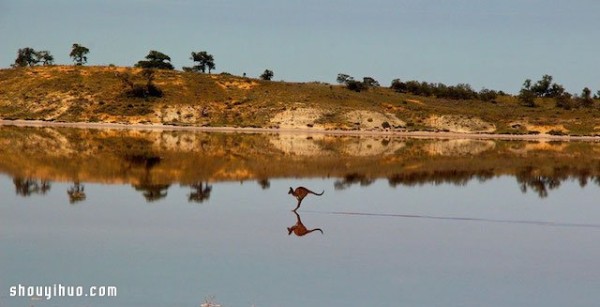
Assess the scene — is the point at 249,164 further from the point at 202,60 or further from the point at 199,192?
the point at 202,60

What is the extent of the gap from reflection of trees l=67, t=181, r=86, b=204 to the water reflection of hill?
0.19 metres

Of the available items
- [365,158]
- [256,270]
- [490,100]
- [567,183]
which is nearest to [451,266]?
[256,270]

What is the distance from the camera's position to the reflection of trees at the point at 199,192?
3084 centimetres

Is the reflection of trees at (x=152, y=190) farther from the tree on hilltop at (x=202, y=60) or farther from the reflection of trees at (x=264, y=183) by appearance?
the tree on hilltop at (x=202, y=60)

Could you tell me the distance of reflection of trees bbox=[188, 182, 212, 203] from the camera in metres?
30.8

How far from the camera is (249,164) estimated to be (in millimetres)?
48875

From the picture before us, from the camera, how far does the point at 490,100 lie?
16038 cm

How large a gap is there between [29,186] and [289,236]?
1359 cm

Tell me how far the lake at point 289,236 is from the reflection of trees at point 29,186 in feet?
0.23

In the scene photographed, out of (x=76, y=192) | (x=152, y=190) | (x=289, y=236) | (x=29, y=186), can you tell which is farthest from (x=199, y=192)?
(x=289, y=236)

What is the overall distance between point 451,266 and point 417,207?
11.5 metres

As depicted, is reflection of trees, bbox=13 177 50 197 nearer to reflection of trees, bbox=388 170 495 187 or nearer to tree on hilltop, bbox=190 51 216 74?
reflection of trees, bbox=388 170 495 187

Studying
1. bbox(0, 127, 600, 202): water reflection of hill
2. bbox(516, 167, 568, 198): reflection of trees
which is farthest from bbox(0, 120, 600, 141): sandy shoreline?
bbox(516, 167, 568, 198): reflection of trees

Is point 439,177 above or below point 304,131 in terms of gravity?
below
